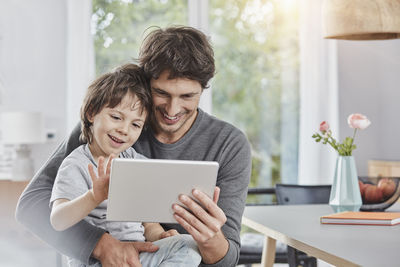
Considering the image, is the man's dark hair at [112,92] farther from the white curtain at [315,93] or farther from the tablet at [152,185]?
the white curtain at [315,93]

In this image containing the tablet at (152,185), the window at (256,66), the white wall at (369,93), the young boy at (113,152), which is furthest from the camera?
the white wall at (369,93)

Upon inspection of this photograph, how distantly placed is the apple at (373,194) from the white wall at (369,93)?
2.44 meters

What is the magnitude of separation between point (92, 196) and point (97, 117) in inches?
14.9

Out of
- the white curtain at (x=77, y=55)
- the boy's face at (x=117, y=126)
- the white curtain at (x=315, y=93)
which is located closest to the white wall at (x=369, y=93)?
→ the white curtain at (x=315, y=93)

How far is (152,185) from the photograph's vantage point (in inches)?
57.9

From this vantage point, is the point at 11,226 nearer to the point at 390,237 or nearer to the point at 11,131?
the point at 11,131

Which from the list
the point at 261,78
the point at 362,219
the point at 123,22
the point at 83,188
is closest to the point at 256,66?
the point at 261,78

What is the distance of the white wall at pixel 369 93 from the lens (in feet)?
15.4

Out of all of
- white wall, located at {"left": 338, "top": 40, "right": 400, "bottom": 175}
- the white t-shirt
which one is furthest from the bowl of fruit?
white wall, located at {"left": 338, "top": 40, "right": 400, "bottom": 175}

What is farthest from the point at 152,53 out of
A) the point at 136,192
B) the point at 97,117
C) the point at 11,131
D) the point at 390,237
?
the point at 11,131

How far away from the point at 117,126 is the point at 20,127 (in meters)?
2.54

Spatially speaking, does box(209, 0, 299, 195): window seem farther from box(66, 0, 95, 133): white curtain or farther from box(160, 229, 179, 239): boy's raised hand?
box(160, 229, 179, 239): boy's raised hand

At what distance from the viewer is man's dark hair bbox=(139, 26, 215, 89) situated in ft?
5.99

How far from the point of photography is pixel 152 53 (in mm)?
1872
